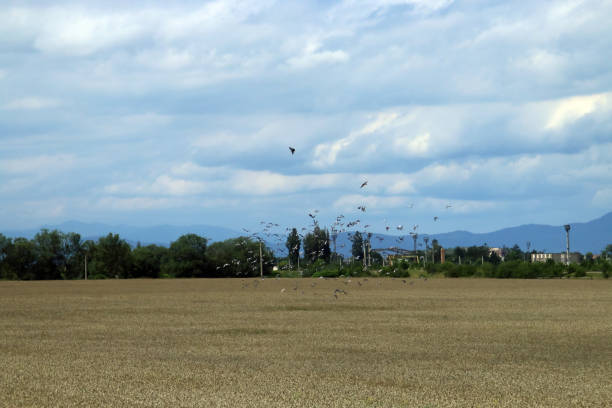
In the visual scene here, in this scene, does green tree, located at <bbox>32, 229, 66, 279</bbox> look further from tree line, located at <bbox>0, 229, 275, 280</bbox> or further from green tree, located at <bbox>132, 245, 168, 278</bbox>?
green tree, located at <bbox>132, 245, 168, 278</bbox>

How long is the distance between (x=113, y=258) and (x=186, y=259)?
8.99 m

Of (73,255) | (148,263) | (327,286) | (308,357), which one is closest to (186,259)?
(148,263)

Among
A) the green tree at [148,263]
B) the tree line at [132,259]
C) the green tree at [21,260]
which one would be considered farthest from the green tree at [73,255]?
the green tree at [148,263]

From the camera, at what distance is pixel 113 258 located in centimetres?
8950

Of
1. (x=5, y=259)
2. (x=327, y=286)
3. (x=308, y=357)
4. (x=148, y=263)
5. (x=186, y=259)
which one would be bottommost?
(x=308, y=357)

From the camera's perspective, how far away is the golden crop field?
Result: 10.8 m

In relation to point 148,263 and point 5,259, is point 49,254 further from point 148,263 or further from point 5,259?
point 148,263

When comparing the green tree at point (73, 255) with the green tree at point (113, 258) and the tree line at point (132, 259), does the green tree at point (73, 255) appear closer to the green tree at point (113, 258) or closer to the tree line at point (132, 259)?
the tree line at point (132, 259)

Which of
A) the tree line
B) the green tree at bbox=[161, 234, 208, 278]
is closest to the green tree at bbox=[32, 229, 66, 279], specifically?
the tree line

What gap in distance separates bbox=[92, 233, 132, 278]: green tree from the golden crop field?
62710 mm

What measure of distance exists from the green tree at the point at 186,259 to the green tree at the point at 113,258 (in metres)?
4.66

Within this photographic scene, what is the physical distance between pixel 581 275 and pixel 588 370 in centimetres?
4827

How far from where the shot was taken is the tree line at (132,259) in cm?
8756

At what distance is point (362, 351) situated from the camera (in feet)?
50.6
